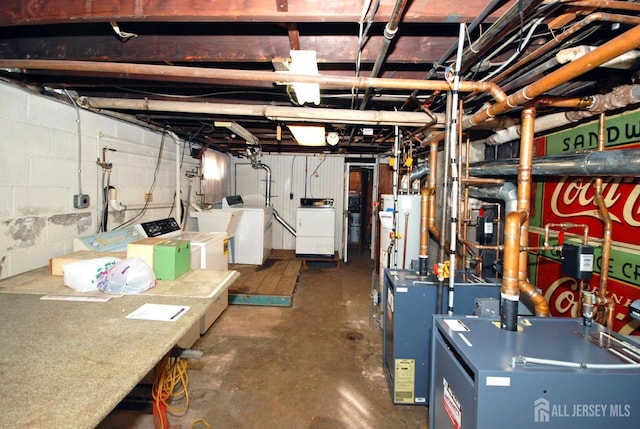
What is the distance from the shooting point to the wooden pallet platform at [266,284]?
3562 mm

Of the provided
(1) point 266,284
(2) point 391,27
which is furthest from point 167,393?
(2) point 391,27

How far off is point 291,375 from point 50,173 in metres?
2.47

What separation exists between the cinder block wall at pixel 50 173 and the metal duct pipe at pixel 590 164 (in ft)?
11.6

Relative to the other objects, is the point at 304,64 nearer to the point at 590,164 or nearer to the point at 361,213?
the point at 590,164

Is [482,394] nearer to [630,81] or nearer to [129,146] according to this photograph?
[630,81]

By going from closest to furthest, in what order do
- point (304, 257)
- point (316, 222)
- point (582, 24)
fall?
point (582, 24) < point (316, 222) < point (304, 257)

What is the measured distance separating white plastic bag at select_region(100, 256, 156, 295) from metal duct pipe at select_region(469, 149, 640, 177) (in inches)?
105

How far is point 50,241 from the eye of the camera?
2.06 metres

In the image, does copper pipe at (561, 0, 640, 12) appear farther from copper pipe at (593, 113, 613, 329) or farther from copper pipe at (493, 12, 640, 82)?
copper pipe at (593, 113, 613, 329)

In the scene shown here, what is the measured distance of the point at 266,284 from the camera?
3947 millimetres

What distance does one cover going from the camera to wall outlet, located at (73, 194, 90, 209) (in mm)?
2242

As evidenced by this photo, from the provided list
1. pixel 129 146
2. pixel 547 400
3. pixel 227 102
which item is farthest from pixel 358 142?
pixel 547 400

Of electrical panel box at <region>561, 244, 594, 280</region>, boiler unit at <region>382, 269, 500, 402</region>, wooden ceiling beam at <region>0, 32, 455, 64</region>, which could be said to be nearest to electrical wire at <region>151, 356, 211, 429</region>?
boiler unit at <region>382, 269, 500, 402</region>

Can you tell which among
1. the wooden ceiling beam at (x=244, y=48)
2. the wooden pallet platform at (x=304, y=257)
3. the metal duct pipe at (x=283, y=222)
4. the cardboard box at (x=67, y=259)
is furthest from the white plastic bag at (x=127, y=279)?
the metal duct pipe at (x=283, y=222)
